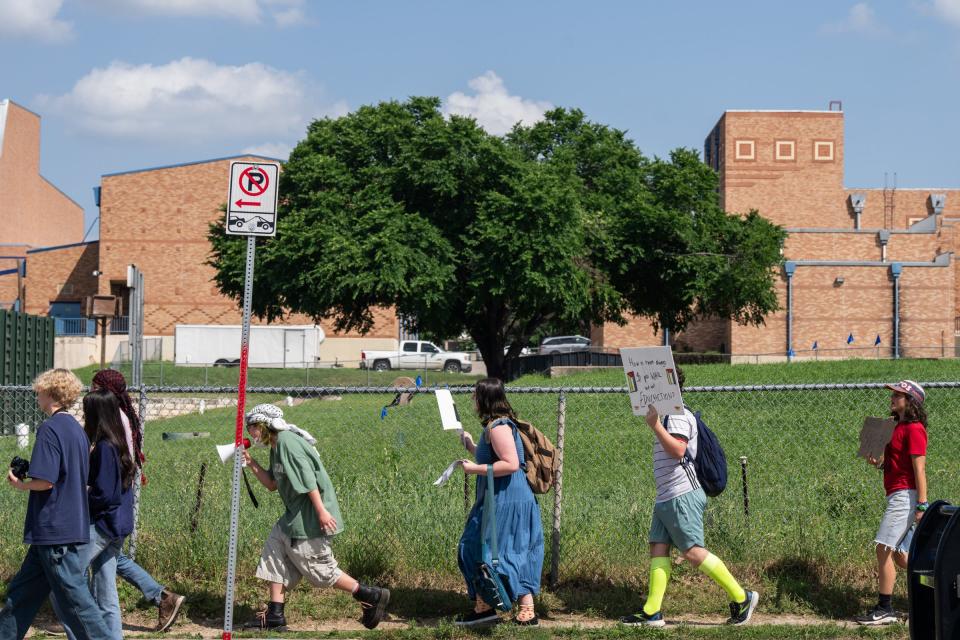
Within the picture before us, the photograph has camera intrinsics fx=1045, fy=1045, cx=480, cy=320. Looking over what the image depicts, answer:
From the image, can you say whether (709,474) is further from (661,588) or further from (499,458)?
(499,458)

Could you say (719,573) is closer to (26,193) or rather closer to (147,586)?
(147,586)

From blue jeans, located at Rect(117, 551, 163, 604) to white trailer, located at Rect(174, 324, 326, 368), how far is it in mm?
48577

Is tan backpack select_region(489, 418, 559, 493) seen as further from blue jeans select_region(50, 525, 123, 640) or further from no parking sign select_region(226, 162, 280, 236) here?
blue jeans select_region(50, 525, 123, 640)

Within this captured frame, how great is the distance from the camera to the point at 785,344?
52031 millimetres

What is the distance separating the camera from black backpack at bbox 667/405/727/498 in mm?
6863

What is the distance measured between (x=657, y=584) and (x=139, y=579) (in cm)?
344

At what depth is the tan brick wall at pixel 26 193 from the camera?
211ft

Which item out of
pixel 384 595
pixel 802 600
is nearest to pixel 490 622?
pixel 384 595

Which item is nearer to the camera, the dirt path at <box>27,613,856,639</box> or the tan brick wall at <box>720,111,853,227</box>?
the dirt path at <box>27,613,856,639</box>

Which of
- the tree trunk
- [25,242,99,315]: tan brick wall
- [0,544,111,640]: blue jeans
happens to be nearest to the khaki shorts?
[0,544,111,640]: blue jeans

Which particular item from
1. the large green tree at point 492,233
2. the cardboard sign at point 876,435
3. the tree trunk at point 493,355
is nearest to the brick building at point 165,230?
the tree trunk at point 493,355

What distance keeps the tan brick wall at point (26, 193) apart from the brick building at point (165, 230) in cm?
759

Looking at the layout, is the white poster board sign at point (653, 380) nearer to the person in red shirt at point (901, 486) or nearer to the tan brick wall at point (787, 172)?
the person in red shirt at point (901, 486)

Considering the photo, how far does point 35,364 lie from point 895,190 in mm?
59407
